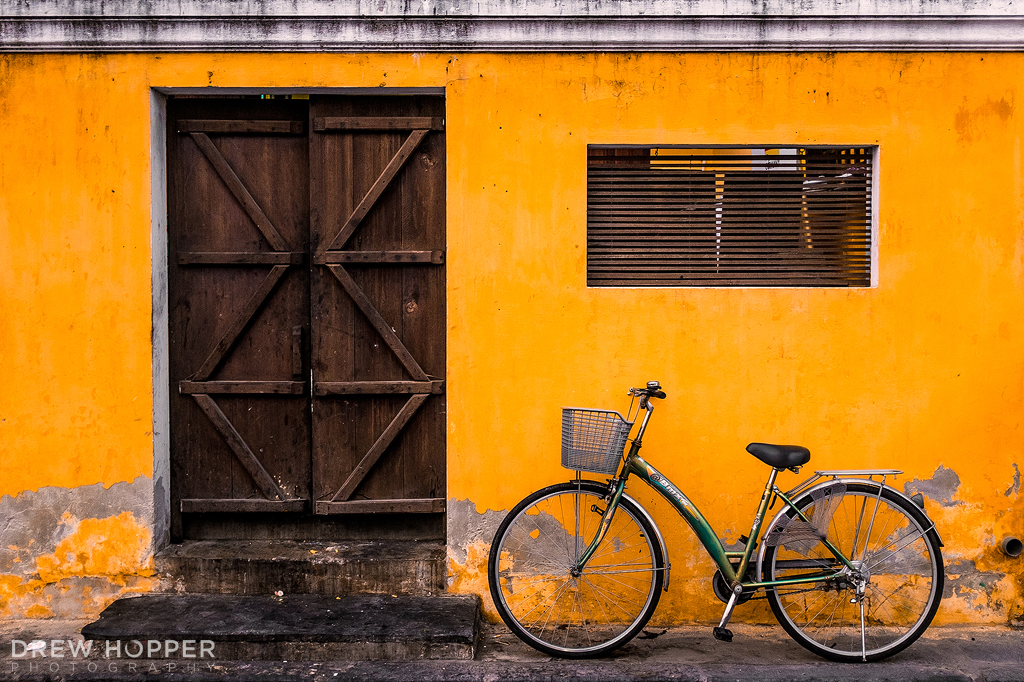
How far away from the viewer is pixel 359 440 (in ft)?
15.8

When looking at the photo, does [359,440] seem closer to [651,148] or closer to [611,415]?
[611,415]

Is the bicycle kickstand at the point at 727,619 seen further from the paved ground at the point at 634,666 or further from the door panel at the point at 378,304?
the door panel at the point at 378,304

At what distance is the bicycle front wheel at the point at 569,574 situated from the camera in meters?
4.34

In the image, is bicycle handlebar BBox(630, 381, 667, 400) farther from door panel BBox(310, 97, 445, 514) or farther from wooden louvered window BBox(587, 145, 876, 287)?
door panel BBox(310, 97, 445, 514)

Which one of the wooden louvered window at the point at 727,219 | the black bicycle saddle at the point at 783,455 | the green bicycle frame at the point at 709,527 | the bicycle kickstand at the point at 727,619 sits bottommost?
the bicycle kickstand at the point at 727,619

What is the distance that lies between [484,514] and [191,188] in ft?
9.06

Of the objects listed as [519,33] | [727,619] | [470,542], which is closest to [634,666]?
[727,619]

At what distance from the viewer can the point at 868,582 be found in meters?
4.19

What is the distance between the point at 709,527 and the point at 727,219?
187 cm

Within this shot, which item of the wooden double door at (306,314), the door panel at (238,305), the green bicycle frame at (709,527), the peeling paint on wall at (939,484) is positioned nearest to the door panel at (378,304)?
the wooden double door at (306,314)

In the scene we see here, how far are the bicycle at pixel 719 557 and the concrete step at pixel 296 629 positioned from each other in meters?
0.36

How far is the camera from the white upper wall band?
4.37 metres

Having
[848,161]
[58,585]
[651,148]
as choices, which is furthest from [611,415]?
[58,585]

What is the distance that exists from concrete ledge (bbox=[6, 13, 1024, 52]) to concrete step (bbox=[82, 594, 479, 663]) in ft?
10.8
